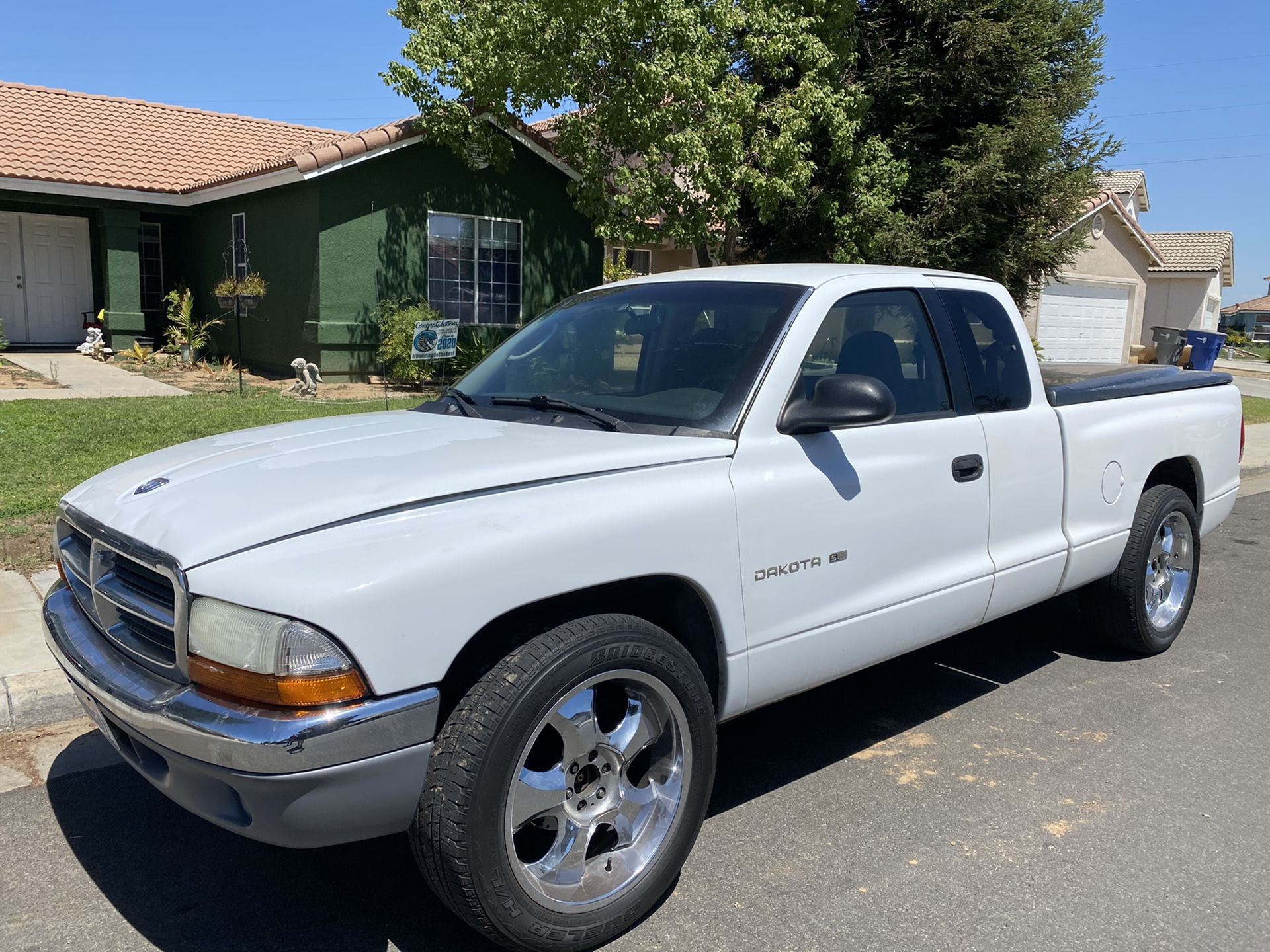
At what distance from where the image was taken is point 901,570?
3760 millimetres

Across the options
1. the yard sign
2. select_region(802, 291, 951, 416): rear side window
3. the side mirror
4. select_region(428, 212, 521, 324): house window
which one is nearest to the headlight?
the side mirror

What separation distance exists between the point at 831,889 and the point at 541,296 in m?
14.9

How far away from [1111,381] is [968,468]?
5.24 ft

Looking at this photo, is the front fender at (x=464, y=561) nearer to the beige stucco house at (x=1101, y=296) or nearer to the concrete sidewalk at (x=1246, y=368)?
the beige stucco house at (x=1101, y=296)

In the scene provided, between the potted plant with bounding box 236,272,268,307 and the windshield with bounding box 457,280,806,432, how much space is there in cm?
1157

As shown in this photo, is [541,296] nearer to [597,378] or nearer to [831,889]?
[597,378]

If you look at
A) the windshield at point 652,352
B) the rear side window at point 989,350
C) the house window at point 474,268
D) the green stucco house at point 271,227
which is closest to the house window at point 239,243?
the green stucco house at point 271,227

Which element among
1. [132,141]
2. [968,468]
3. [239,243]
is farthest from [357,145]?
[968,468]

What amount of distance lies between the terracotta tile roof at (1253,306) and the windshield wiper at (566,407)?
92.3 meters

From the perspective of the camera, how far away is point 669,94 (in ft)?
40.9

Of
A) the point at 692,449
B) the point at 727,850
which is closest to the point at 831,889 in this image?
the point at 727,850

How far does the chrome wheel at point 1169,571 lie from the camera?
5.41 meters

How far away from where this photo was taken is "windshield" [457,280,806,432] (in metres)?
3.51

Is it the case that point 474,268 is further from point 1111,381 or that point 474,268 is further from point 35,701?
point 35,701
